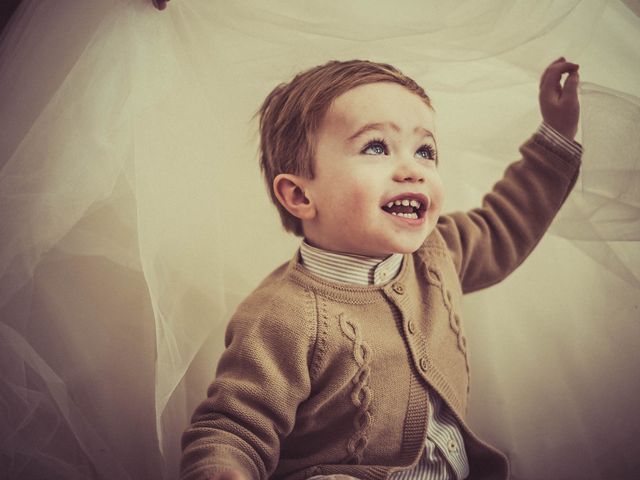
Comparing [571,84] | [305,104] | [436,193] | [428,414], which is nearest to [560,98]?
[571,84]

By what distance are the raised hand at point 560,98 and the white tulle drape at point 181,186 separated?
1.0 inches

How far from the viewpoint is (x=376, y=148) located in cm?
81

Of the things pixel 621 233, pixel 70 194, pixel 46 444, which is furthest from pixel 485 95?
Answer: pixel 46 444

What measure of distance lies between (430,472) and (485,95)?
671 mm

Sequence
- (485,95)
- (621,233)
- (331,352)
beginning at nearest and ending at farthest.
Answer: (331,352), (621,233), (485,95)

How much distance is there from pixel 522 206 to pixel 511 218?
0.09ft

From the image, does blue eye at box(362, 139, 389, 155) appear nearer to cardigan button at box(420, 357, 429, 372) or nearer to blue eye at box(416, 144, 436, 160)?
blue eye at box(416, 144, 436, 160)

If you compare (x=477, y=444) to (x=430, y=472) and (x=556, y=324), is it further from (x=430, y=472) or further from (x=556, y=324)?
(x=556, y=324)

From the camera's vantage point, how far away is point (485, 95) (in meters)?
1.08

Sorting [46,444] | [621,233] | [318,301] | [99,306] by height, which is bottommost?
[46,444]

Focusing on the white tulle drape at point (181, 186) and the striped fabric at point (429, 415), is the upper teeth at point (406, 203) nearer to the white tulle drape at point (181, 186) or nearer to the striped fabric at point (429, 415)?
the striped fabric at point (429, 415)

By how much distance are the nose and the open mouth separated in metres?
0.02

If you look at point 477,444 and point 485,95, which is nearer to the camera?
point 477,444

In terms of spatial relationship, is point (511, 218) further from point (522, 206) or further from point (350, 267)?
point (350, 267)
